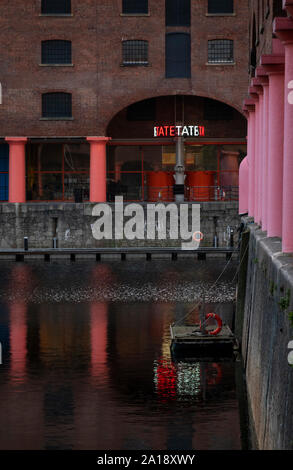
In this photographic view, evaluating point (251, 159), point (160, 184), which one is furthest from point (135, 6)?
point (251, 159)

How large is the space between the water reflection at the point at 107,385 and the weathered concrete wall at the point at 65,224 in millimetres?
19459

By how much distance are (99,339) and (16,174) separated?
30.5 metres

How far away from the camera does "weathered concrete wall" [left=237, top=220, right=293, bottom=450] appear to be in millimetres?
11719

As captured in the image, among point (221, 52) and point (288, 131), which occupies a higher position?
point (221, 52)

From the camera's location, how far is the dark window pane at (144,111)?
59.8 m

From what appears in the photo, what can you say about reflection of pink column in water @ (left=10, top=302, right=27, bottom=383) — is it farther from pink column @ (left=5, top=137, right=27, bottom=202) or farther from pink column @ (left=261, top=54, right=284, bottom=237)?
pink column @ (left=5, top=137, right=27, bottom=202)

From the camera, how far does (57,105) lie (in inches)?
2188

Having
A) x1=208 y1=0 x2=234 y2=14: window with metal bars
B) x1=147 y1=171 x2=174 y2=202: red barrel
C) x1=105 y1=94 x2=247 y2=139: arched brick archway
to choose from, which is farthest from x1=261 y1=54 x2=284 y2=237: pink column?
x1=105 y1=94 x2=247 y2=139: arched brick archway

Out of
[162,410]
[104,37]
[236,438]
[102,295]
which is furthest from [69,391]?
[104,37]

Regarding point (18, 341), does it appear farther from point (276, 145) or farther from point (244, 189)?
point (276, 145)

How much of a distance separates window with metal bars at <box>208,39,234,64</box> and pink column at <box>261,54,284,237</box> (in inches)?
1467

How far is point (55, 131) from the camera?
5559cm

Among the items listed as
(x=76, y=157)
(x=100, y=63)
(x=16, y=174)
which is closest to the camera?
(x=100, y=63)
